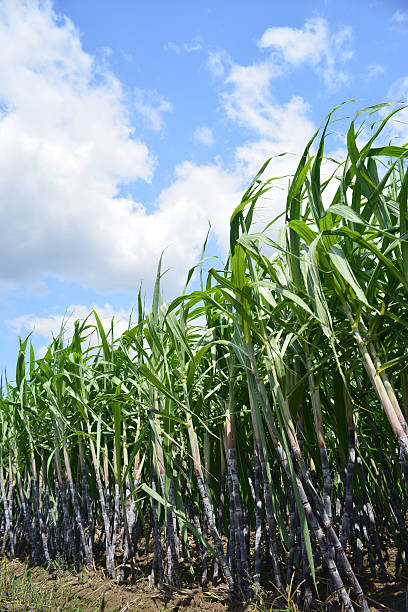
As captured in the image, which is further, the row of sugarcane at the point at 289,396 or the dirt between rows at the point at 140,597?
the dirt between rows at the point at 140,597

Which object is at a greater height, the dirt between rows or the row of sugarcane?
the row of sugarcane

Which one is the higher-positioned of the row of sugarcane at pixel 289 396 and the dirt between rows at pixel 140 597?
the row of sugarcane at pixel 289 396

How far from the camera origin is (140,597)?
5.41ft

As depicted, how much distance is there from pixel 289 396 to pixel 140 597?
41.2 inches

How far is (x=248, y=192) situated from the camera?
1.22m

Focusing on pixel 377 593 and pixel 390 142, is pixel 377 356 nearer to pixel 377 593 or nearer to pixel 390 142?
pixel 390 142

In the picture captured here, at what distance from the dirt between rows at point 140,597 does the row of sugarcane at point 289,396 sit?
0.05 metres

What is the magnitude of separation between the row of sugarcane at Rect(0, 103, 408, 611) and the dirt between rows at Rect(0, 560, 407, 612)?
0.16 feet

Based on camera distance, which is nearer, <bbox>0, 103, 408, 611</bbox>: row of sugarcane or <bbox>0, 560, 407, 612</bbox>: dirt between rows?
<bbox>0, 103, 408, 611</bbox>: row of sugarcane

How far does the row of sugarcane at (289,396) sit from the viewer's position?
3.48 ft

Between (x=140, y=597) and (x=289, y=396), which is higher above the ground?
(x=289, y=396)

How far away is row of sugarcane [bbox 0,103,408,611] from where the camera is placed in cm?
106

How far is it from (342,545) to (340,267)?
0.73m

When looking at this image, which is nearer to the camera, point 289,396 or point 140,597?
point 289,396
